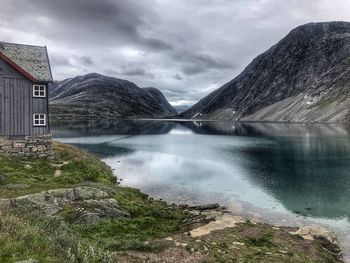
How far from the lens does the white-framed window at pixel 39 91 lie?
4569 centimetres

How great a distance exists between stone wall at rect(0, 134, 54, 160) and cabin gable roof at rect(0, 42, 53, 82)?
7.48 metres

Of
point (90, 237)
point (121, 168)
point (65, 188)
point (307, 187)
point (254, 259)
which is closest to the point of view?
point (254, 259)

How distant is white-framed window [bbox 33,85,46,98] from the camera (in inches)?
1799

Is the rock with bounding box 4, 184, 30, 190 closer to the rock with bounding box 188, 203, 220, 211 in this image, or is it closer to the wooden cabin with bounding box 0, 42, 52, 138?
the rock with bounding box 188, 203, 220, 211

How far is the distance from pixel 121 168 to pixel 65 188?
31.5 metres

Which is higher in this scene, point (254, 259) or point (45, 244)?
point (45, 244)

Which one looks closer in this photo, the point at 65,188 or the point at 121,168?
the point at 65,188

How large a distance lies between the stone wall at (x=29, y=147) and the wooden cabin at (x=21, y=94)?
66 centimetres

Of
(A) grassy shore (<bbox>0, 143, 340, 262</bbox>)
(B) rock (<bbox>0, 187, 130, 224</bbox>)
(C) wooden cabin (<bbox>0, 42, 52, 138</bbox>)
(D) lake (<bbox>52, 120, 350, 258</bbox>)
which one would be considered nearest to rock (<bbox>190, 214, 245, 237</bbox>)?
(A) grassy shore (<bbox>0, 143, 340, 262</bbox>)

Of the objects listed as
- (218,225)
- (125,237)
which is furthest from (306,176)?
(125,237)

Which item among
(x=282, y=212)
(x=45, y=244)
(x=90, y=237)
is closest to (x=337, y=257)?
(x=282, y=212)

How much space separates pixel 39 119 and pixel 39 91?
361cm

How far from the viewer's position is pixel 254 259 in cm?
1858

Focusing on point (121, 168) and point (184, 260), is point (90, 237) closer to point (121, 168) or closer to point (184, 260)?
point (184, 260)
